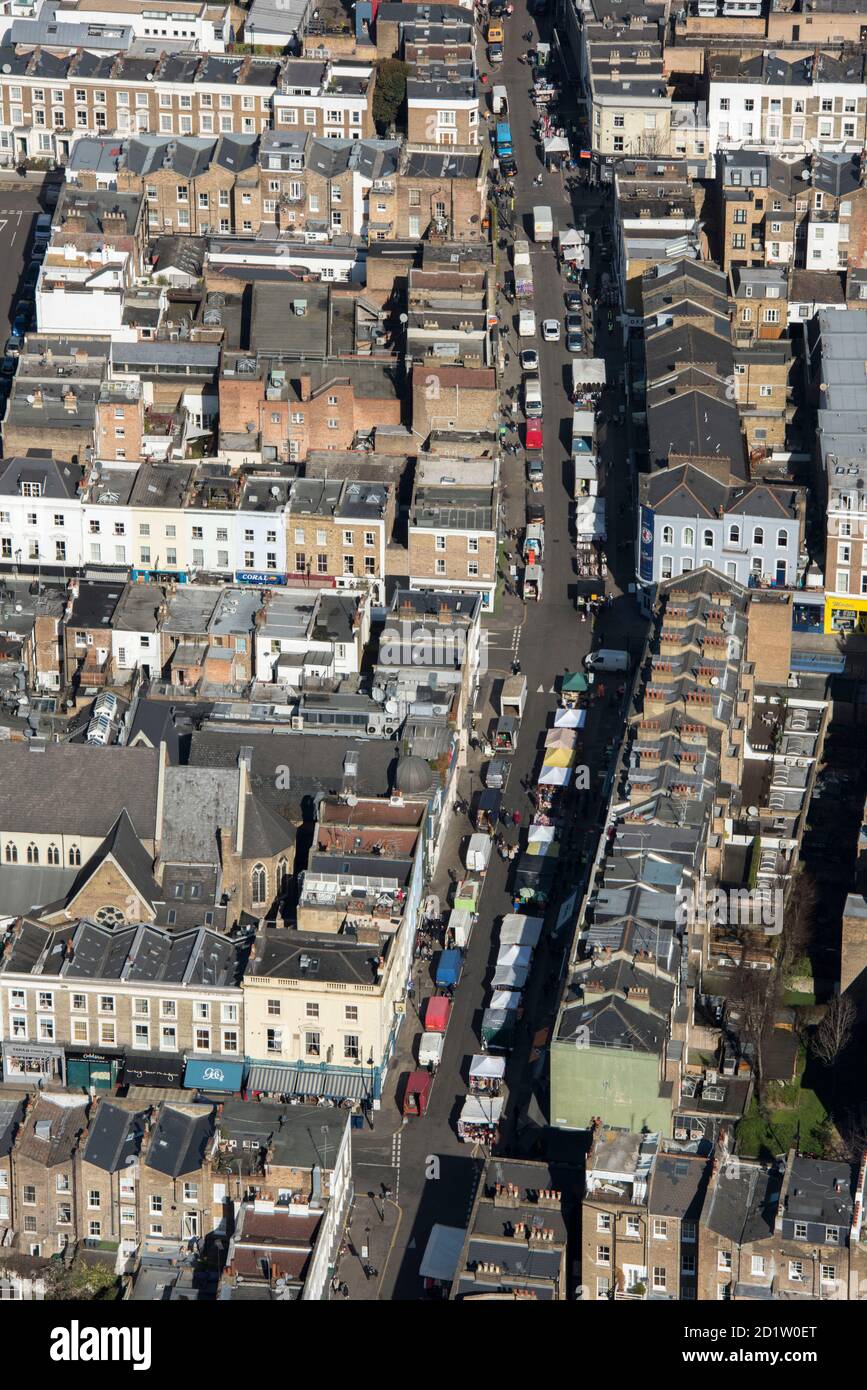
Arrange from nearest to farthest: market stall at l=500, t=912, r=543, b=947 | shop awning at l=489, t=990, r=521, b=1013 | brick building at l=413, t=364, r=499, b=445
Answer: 1. shop awning at l=489, t=990, r=521, b=1013
2. market stall at l=500, t=912, r=543, b=947
3. brick building at l=413, t=364, r=499, b=445

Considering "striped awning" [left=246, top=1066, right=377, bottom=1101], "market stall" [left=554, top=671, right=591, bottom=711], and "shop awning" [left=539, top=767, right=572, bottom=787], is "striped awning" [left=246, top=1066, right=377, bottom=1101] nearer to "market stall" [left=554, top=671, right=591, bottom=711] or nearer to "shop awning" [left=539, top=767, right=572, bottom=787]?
"shop awning" [left=539, top=767, right=572, bottom=787]

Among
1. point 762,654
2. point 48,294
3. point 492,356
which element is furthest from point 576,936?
Answer: point 48,294

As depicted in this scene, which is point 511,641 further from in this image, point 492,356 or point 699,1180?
point 699,1180

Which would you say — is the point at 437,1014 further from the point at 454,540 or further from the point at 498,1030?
the point at 454,540

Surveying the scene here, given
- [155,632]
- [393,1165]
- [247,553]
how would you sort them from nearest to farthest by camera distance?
[393,1165], [155,632], [247,553]

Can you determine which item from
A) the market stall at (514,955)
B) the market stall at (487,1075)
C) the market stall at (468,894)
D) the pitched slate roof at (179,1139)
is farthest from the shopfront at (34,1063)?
the market stall at (468,894)

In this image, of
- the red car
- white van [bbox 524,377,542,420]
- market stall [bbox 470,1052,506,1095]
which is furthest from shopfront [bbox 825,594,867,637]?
market stall [bbox 470,1052,506,1095]
